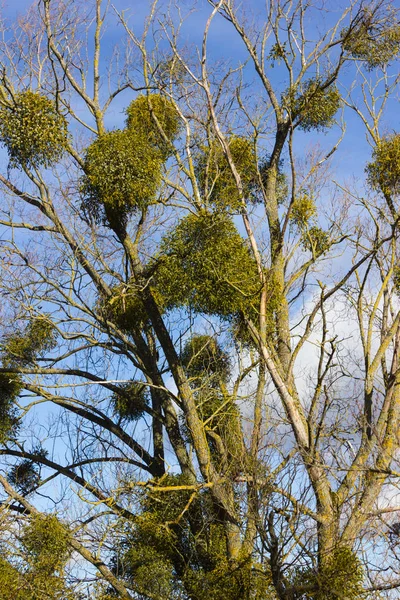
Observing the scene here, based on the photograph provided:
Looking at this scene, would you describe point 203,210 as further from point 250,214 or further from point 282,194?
point 282,194

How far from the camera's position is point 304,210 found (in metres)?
11.5

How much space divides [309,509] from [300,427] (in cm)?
94

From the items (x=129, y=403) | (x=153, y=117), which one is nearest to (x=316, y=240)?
(x=153, y=117)

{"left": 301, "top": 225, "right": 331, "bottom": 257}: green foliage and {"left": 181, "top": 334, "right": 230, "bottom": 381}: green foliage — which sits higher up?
{"left": 301, "top": 225, "right": 331, "bottom": 257}: green foliage

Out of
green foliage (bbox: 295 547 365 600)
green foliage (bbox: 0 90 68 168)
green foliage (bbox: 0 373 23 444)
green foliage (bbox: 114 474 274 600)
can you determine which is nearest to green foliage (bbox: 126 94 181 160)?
green foliage (bbox: 0 90 68 168)

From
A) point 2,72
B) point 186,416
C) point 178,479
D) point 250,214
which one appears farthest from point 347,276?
point 2,72

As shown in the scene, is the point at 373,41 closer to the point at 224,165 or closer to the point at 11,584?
the point at 224,165

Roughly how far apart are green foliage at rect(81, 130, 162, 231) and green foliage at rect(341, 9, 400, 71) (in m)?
3.58

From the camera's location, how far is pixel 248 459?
9500 millimetres

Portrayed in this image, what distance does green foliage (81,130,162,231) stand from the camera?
1007cm

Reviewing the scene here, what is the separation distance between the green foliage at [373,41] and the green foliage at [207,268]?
398 centimetres

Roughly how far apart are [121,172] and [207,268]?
70.2 inches

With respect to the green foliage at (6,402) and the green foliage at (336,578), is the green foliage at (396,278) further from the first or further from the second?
the green foliage at (6,402)

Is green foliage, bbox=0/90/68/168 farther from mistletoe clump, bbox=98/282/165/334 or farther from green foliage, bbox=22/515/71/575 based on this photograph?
green foliage, bbox=22/515/71/575
